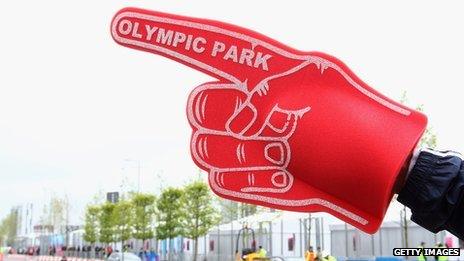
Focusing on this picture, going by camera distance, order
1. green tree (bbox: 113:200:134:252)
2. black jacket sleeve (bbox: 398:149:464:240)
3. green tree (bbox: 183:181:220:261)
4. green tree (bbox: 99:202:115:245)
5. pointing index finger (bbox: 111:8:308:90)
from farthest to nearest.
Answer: green tree (bbox: 99:202:115:245), green tree (bbox: 113:200:134:252), green tree (bbox: 183:181:220:261), pointing index finger (bbox: 111:8:308:90), black jacket sleeve (bbox: 398:149:464:240)

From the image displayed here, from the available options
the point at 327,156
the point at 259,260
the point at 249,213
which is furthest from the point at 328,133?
the point at 249,213

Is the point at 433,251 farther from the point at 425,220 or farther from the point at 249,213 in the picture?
the point at 249,213

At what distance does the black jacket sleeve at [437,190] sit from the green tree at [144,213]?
116ft

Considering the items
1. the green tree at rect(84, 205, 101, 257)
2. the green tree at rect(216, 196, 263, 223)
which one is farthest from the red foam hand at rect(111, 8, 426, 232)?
the green tree at rect(84, 205, 101, 257)

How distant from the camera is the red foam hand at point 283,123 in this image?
1.87 metres

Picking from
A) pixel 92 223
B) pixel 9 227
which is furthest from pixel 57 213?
pixel 9 227

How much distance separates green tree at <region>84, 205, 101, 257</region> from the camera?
159 feet

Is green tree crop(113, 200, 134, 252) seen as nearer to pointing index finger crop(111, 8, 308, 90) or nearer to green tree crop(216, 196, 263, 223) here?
green tree crop(216, 196, 263, 223)

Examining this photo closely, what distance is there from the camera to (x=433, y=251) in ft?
31.6

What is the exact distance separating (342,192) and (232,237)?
3006cm

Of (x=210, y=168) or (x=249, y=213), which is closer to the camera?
(x=210, y=168)

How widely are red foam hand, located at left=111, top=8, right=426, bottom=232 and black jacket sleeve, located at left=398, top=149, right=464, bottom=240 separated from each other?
0.21ft

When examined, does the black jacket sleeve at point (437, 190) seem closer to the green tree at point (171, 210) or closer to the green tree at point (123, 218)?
the green tree at point (171, 210)

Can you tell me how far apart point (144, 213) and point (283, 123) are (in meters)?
35.9
